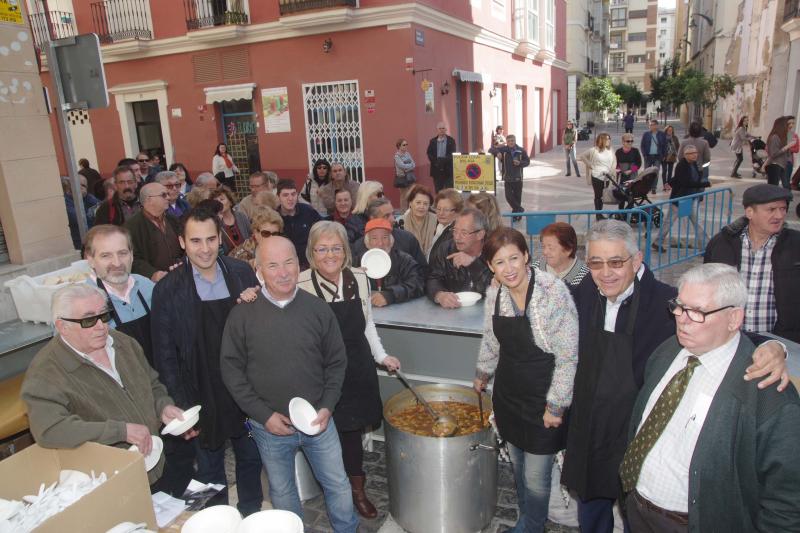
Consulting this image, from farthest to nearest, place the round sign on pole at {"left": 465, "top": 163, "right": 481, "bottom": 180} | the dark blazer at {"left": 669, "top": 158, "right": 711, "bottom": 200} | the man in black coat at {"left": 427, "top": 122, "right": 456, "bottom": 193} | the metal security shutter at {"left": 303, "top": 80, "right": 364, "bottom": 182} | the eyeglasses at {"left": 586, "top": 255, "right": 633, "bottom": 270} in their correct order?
the metal security shutter at {"left": 303, "top": 80, "right": 364, "bottom": 182}
the man in black coat at {"left": 427, "top": 122, "right": 456, "bottom": 193}
the round sign on pole at {"left": 465, "top": 163, "right": 481, "bottom": 180}
the dark blazer at {"left": 669, "top": 158, "right": 711, "bottom": 200}
the eyeglasses at {"left": 586, "top": 255, "right": 633, "bottom": 270}

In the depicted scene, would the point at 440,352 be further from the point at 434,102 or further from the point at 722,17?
the point at 722,17

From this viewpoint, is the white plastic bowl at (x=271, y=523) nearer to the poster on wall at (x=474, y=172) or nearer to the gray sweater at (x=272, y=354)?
the gray sweater at (x=272, y=354)

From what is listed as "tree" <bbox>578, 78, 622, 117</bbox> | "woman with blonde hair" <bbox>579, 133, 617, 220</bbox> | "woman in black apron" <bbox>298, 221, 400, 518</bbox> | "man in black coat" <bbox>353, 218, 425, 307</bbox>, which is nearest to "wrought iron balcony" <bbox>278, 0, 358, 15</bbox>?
"woman with blonde hair" <bbox>579, 133, 617, 220</bbox>

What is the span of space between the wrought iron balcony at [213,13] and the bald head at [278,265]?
1192 centimetres

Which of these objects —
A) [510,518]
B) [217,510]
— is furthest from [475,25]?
[217,510]

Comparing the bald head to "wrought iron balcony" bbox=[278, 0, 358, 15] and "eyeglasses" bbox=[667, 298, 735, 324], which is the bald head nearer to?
"eyeglasses" bbox=[667, 298, 735, 324]

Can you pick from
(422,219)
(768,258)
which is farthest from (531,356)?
(422,219)

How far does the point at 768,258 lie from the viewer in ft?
10.5

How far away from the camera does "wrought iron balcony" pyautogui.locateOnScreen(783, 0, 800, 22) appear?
1528 centimetres

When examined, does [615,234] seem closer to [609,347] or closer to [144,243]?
[609,347]

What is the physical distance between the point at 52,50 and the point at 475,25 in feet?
42.0

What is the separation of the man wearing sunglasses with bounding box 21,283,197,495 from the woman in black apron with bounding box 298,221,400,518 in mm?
1005

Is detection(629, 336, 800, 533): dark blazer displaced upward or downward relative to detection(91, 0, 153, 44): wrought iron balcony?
downward

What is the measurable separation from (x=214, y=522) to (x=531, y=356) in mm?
1565
